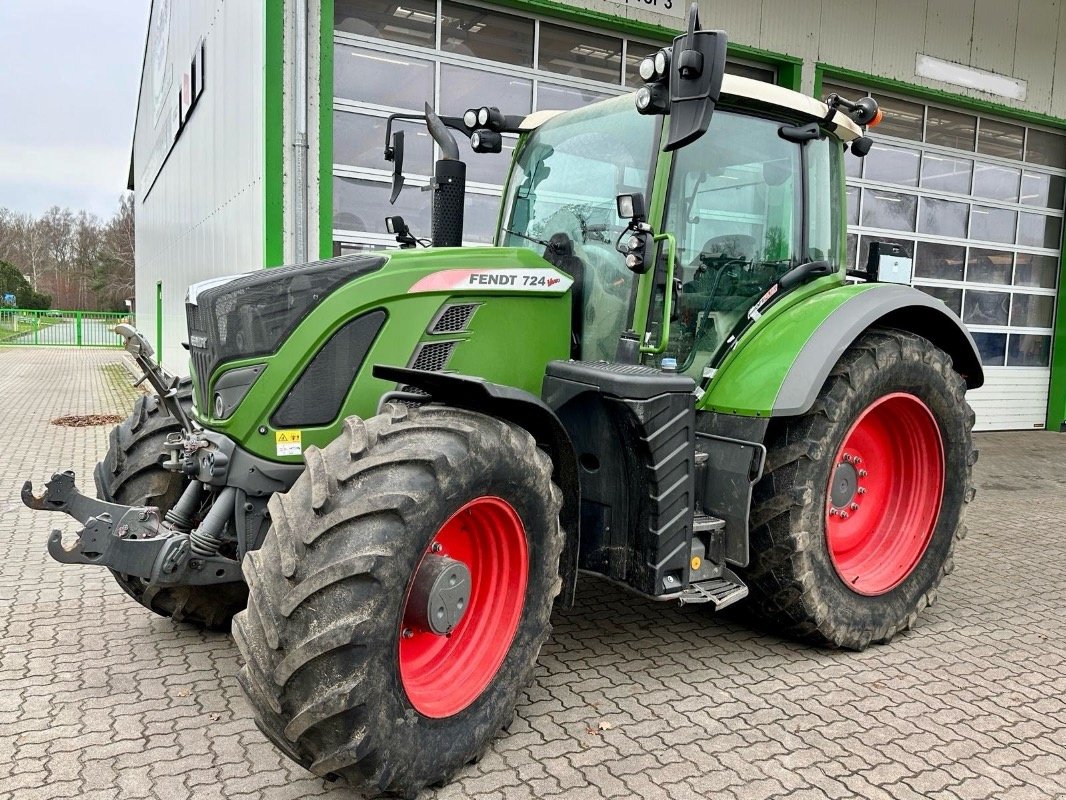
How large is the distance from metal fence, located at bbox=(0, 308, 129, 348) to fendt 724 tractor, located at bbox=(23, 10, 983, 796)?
32513 mm

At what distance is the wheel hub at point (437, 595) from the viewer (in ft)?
8.43

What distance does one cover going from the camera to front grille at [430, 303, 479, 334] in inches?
124

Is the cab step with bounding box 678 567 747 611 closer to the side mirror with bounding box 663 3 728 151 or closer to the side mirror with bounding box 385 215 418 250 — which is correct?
the side mirror with bounding box 663 3 728 151

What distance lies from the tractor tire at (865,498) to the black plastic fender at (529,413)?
3.01 feet

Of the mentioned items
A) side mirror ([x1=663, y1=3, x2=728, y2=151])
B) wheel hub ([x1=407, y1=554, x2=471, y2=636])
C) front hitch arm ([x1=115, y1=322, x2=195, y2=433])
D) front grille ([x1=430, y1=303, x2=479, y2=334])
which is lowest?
wheel hub ([x1=407, y1=554, x2=471, y2=636])

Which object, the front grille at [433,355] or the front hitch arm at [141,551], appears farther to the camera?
the front grille at [433,355]

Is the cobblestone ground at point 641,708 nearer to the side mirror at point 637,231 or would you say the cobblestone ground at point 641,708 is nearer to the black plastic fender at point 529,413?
the black plastic fender at point 529,413

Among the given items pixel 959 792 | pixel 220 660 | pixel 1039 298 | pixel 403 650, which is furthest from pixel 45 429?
pixel 1039 298

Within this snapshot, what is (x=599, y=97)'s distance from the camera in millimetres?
8844

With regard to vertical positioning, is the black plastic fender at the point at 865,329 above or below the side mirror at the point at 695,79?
below

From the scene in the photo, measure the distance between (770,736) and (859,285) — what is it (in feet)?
6.95

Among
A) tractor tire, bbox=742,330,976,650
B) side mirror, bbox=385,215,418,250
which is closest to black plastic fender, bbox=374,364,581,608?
tractor tire, bbox=742,330,976,650

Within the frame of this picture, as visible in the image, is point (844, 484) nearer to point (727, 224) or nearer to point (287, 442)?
point (727, 224)

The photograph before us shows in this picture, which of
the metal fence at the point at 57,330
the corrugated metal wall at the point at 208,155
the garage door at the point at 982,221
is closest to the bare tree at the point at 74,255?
the metal fence at the point at 57,330
